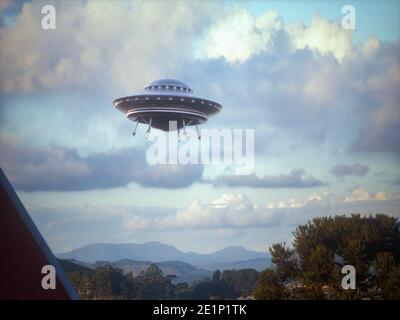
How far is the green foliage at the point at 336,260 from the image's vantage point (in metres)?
54.6

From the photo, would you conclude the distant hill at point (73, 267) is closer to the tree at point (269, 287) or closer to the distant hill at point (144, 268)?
the distant hill at point (144, 268)

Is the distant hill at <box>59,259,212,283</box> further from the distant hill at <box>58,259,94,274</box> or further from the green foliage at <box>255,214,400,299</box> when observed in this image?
the green foliage at <box>255,214,400,299</box>

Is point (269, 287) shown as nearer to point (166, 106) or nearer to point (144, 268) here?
point (166, 106)

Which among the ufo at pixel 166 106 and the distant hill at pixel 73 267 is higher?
the ufo at pixel 166 106

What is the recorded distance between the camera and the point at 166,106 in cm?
A: 5572

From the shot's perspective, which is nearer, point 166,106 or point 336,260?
point 166,106

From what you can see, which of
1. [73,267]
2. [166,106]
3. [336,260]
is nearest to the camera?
[166,106]

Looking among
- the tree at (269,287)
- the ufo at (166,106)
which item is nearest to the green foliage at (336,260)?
the tree at (269,287)

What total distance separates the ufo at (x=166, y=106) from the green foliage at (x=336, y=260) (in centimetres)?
1807

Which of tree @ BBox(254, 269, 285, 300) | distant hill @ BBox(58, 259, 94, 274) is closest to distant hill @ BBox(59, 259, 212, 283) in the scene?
distant hill @ BBox(58, 259, 94, 274)

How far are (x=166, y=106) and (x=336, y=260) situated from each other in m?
24.7

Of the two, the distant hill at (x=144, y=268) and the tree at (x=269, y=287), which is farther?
the distant hill at (x=144, y=268)

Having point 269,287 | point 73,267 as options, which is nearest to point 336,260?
point 269,287

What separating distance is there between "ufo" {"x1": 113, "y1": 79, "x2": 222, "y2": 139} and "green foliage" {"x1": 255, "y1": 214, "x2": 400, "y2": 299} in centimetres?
1807
